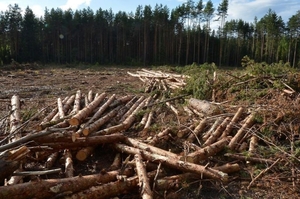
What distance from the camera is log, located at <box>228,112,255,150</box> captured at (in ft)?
20.0

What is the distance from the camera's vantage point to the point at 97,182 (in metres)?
4.21

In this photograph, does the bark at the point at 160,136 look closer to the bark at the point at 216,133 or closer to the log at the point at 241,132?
the bark at the point at 216,133

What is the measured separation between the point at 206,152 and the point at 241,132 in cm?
160

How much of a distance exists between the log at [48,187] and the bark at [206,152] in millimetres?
1669

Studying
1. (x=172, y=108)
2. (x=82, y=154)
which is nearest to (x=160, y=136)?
(x=82, y=154)

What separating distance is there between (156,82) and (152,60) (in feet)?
110

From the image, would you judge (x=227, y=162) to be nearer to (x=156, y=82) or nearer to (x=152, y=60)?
(x=156, y=82)

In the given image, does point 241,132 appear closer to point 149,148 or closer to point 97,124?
point 149,148

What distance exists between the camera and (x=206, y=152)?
5.32m

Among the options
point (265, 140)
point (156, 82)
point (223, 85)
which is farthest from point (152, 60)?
point (265, 140)

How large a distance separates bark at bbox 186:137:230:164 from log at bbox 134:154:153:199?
0.90m

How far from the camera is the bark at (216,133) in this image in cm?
613

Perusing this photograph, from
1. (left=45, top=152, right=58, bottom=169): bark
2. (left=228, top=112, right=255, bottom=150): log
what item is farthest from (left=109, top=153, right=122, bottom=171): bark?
(left=228, top=112, right=255, bottom=150): log

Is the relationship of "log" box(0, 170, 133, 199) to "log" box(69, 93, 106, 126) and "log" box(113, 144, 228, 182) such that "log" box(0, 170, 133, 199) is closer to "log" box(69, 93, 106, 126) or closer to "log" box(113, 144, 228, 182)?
"log" box(113, 144, 228, 182)
